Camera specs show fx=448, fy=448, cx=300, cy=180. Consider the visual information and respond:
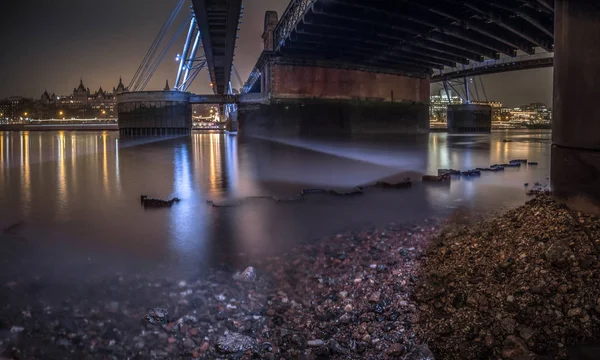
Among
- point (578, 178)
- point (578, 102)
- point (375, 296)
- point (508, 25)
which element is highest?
point (508, 25)

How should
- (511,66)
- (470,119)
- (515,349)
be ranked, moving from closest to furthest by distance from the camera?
(515,349), (511,66), (470,119)

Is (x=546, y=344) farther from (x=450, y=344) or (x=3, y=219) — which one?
(x=3, y=219)

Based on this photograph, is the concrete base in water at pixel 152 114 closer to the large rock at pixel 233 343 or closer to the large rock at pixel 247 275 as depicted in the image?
the large rock at pixel 247 275

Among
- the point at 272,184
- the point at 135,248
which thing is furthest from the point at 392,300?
the point at 272,184

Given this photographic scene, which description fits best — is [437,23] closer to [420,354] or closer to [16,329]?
[420,354]

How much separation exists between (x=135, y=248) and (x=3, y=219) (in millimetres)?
2654

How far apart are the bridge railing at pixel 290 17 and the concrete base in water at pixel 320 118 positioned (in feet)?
14.4

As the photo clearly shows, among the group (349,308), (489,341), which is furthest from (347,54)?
(489,341)

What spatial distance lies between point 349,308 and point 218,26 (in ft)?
93.1

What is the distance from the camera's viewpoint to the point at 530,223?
4051 millimetres

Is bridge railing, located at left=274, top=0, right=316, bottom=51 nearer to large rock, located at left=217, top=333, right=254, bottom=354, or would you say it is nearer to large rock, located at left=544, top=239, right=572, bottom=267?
large rock, located at left=544, top=239, right=572, bottom=267

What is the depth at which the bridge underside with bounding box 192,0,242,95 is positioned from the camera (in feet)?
73.0

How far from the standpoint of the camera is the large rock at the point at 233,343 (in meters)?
2.60

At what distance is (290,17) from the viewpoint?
80.1 ft
